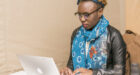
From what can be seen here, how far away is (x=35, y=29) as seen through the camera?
5.81ft

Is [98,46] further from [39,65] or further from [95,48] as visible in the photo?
[39,65]

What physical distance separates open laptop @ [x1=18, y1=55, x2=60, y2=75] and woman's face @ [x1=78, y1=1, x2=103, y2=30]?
39 centimetres

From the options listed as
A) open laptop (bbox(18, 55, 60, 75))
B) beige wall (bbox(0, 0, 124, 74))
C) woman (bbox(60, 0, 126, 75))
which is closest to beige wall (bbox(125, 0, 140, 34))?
beige wall (bbox(0, 0, 124, 74))

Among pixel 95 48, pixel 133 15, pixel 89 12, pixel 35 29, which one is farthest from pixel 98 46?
pixel 133 15

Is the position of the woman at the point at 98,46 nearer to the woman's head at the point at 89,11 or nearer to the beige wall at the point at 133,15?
the woman's head at the point at 89,11

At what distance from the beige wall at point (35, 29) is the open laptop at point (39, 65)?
11.2 inches

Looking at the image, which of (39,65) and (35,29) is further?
(35,29)

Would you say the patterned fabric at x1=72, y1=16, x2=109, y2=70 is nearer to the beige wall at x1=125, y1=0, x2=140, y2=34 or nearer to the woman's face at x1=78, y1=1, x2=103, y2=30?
the woman's face at x1=78, y1=1, x2=103, y2=30

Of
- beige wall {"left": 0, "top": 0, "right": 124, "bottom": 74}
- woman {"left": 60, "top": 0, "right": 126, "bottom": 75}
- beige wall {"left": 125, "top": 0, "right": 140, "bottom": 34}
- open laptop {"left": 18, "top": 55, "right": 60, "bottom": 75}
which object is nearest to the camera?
open laptop {"left": 18, "top": 55, "right": 60, "bottom": 75}

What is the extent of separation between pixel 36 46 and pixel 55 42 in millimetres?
207

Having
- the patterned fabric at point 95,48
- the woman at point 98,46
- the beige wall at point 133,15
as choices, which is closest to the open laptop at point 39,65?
the woman at point 98,46

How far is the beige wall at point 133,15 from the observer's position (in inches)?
85.4

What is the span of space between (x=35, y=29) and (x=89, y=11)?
0.56m

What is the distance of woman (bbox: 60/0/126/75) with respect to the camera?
1.42 meters
